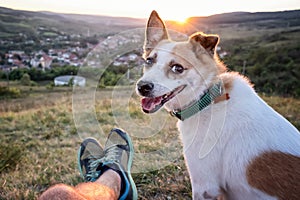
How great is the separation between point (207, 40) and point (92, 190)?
1.42 m

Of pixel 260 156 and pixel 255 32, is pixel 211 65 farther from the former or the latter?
pixel 255 32

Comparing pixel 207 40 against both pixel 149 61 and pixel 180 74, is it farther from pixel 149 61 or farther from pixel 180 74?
pixel 149 61

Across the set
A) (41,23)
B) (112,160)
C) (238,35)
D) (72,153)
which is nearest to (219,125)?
(112,160)

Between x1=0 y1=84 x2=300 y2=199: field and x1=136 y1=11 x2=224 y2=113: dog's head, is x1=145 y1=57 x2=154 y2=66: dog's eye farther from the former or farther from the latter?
x1=0 y1=84 x2=300 y2=199: field

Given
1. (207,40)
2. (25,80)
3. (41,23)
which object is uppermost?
(207,40)

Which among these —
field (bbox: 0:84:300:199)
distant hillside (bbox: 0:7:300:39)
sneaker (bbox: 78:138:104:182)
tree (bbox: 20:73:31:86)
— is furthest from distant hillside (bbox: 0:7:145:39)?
sneaker (bbox: 78:138:104:182)

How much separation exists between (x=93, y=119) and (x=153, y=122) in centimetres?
213

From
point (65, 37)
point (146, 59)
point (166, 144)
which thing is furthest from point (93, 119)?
point (65, 37)

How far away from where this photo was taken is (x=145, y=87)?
78.2 inches

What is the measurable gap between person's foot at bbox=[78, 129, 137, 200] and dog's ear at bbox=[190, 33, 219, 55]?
1.33m

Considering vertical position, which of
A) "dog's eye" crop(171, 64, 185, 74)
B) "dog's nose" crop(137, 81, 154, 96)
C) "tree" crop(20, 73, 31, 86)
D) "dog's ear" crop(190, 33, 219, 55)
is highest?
"dog's ear" crop(190, 33, 219, 55)

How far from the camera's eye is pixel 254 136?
5.52 feet

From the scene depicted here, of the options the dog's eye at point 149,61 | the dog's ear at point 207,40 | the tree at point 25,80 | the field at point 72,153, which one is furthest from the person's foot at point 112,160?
the tree at point 25,80

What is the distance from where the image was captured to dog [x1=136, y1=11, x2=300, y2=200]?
159cm
